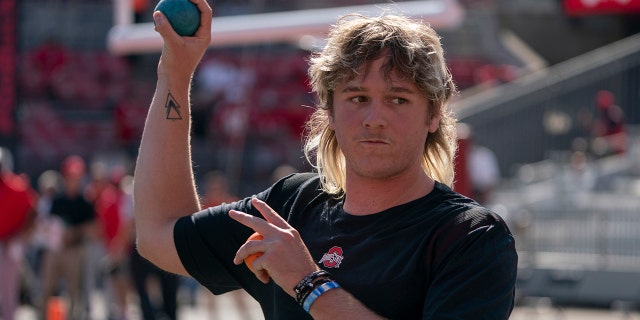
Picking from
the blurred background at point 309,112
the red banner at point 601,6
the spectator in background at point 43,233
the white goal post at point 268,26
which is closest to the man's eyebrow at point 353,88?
the blurred background at point 309,112

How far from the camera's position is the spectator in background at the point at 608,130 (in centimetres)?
1816

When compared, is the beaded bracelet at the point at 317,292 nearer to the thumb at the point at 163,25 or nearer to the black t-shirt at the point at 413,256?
the black t-shirt at the point at 413,256

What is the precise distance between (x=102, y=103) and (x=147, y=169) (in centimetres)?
2071

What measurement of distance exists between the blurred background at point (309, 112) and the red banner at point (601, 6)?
1.9 inches

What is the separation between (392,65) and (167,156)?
696 millimetres

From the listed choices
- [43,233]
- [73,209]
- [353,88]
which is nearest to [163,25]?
[353,88]

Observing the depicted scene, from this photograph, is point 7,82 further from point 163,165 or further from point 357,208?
point 357,208

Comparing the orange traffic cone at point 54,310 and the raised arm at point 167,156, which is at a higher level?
the raised arm at point 167,156

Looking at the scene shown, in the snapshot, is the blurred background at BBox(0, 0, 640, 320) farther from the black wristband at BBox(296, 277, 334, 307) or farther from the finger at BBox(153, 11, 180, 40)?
A: the black wristband at BBox(296, 277, 334, 307)

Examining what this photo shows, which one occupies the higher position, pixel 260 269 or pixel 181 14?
pixel 181 14

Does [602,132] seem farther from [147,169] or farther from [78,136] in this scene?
[147,169]

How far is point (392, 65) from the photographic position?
277cm

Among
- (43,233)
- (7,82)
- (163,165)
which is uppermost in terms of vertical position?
(163,165)

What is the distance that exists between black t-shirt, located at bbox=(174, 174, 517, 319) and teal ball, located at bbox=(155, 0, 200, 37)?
0.49 m
